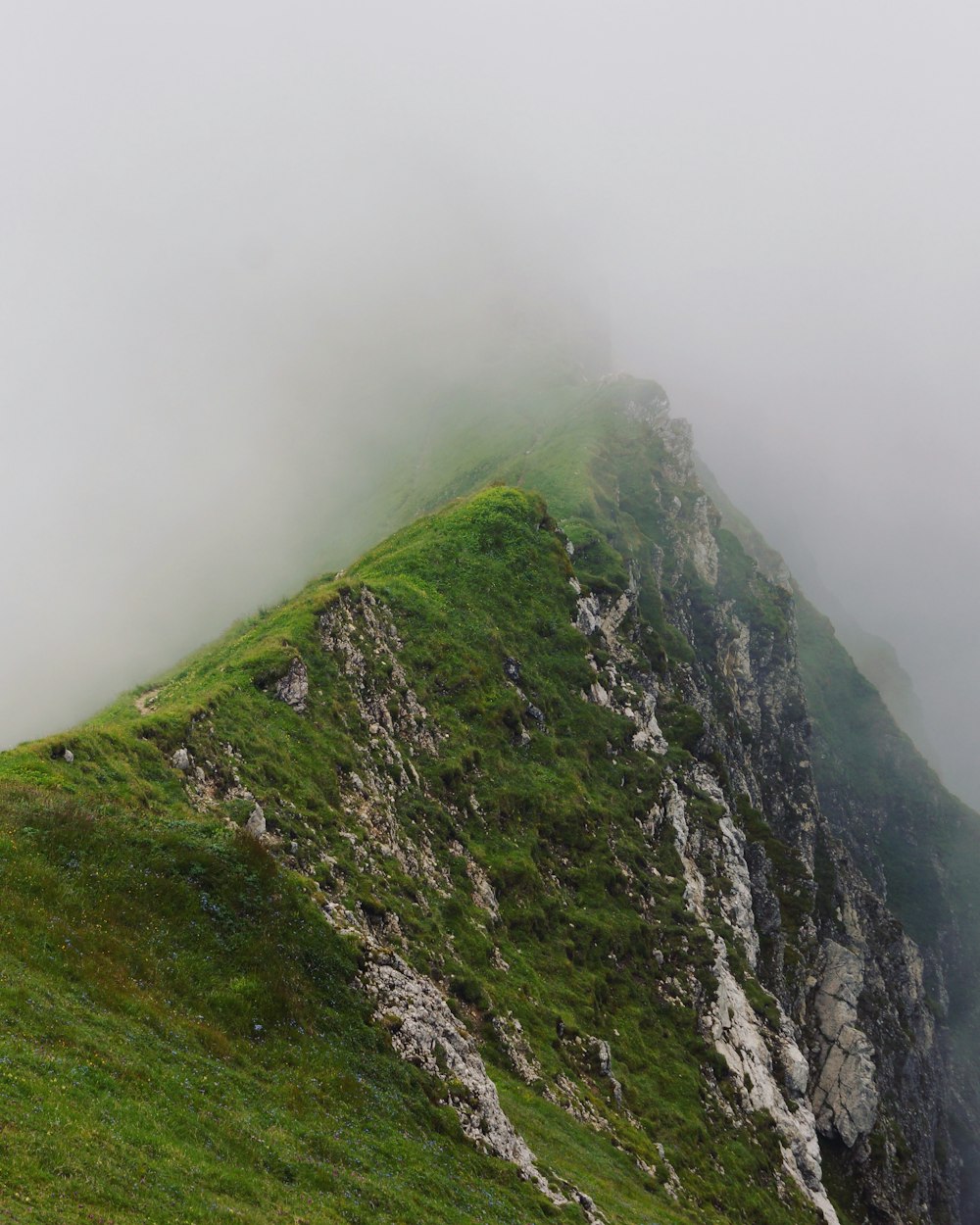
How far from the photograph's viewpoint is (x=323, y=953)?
1307 inches

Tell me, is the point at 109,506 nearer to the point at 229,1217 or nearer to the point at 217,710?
the point at 217,710

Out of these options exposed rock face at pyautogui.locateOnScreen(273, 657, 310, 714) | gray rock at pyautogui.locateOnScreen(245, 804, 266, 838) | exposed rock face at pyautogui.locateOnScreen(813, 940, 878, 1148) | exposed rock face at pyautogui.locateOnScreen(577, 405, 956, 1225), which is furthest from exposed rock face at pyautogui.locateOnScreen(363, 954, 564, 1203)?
exposed rock face at pyautogui.locateOnScreen(813, 940, 878, 1148)

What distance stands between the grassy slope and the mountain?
16cm

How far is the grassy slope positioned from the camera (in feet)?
69.6

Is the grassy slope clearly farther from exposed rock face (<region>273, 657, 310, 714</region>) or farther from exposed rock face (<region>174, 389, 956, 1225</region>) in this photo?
exposed rock face (<region>174, 389, 956, 1225</region>)

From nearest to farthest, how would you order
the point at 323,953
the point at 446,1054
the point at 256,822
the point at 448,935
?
the point at 323,953 < the point at 446,1054 < the point at 256,822 < the point at 448,935

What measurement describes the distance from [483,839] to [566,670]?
2397cm

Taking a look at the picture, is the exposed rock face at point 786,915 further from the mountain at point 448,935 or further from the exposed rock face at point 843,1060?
the mountain at point 448,935

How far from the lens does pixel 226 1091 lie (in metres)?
24.4

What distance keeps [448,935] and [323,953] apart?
15.5 m

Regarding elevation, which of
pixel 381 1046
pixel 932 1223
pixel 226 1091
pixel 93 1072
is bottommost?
pixel 932 1223

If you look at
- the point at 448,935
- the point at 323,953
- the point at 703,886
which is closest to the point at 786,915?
the point at 703,886

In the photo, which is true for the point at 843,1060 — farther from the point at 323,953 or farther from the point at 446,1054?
the point at 323,953

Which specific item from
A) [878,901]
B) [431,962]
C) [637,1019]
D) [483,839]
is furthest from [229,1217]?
[878,901]
